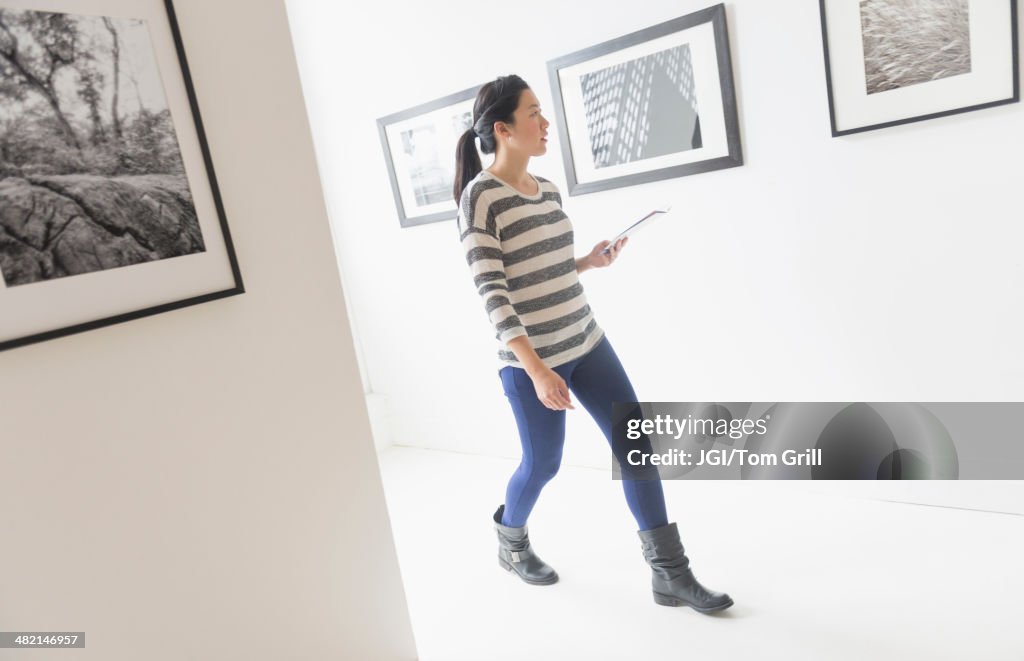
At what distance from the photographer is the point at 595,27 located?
214 centimetres

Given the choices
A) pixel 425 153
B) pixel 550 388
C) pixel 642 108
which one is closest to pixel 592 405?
pixel 550 388

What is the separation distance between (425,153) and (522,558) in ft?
5.10

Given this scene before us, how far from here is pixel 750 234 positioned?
2.05m

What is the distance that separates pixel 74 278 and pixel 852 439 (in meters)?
2.03

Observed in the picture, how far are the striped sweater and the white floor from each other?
0.68m

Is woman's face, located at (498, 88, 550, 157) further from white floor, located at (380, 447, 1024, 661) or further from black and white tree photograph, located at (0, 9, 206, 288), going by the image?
white floor, located at (380, 447, 1024, 661)

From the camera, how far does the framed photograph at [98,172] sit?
951 millimetres

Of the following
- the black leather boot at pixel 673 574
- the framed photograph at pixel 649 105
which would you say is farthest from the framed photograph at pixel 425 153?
the black leather boot at pixel 673 574

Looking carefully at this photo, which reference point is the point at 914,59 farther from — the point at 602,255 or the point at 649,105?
the point at 602,255

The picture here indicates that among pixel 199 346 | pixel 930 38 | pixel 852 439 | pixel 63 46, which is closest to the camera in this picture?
pixel 63 46

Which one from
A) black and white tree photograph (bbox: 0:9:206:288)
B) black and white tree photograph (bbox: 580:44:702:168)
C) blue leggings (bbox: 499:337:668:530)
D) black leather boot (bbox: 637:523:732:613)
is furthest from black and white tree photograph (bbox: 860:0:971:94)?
black and white tree photograph (bbox: 0:9:206:288)

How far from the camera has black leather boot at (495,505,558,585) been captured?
1.90 m

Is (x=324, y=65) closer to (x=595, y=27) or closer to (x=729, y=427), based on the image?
(x=595, y=27)

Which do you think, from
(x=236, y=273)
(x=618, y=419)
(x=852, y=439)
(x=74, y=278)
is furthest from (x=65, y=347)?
(x=852, y=439)
